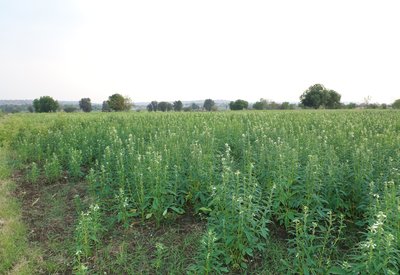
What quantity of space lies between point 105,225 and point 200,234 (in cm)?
160

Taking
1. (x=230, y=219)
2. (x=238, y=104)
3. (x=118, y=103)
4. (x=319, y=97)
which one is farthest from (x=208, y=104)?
(x=230, y=219)

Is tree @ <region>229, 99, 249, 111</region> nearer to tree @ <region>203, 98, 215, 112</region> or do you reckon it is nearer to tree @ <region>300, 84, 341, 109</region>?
tree @ <region>203, 98, 215, 112</region>

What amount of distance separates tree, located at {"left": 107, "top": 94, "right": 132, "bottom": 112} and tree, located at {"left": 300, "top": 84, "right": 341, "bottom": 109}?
44.6m

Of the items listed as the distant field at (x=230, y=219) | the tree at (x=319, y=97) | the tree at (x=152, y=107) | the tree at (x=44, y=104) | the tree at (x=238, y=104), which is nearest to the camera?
the distant field at (x=230, y=219)

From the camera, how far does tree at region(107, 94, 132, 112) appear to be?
75000mm

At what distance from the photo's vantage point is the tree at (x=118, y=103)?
246ft

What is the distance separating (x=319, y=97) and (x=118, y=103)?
49.6m

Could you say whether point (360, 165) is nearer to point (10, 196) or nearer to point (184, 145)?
point (184, 145)

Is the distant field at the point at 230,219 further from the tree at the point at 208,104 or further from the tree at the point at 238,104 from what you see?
the tree at the point at 238,104

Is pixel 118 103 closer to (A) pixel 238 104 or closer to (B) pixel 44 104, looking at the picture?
(B) pixel 44 104

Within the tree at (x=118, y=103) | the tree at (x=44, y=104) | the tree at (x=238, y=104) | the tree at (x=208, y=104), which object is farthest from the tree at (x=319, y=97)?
the tree at (x=44, y=104)

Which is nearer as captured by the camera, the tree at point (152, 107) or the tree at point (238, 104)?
the tree at point (152, 107)

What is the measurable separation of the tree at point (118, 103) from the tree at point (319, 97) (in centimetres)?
4462

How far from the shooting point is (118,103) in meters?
77.0
